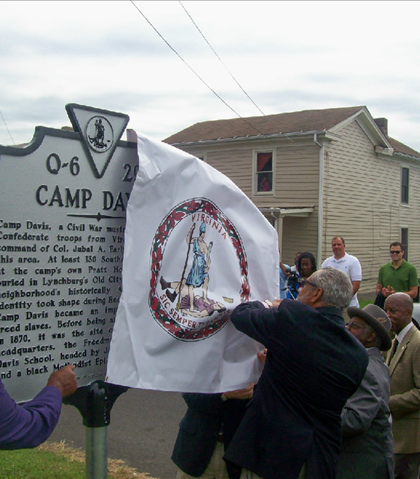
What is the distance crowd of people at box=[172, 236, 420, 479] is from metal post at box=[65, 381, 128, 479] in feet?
1.60

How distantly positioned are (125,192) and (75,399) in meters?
1.05

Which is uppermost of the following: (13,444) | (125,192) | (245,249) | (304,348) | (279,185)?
(279,185)

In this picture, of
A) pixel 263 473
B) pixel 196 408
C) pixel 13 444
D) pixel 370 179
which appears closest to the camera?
pixel 13 444

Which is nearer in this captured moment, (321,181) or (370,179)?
(321,181)

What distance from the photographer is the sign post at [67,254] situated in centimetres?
235

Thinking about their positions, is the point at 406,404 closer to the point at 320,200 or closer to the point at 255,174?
the point at 320,200

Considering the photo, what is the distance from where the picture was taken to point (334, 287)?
109 inches

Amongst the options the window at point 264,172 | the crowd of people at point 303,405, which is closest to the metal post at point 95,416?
the crowd of people at point 303,405

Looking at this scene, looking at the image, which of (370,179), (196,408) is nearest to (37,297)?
(196,408)

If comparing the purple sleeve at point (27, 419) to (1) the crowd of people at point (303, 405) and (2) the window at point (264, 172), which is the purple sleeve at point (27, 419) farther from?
(2) the window at point (264, 172)

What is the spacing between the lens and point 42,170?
8.05 feet

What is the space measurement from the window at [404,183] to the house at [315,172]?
121 cm

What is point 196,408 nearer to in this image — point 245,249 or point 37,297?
point 245,249

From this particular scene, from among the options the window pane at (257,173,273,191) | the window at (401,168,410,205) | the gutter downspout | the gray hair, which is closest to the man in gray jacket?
the gray hair
